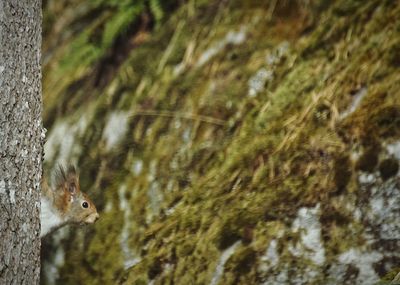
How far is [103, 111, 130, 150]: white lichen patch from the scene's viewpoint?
14.8 feet

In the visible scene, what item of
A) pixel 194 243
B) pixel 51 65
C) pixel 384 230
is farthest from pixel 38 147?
pixel 51 65

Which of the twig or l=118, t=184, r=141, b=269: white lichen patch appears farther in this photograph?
the twig

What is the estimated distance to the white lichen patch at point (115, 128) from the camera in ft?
14.8

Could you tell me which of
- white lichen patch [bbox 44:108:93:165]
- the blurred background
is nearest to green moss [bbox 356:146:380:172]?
the blurred background

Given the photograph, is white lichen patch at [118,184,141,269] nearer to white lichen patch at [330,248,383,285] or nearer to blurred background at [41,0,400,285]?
blurred background at [41,0,400,285]

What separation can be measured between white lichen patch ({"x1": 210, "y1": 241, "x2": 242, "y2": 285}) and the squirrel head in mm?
812

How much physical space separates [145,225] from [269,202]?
738 mm

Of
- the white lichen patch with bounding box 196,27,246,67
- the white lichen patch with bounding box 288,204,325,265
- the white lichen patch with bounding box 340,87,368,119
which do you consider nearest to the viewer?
the white lichen patch with bounding box 288,204,325,265

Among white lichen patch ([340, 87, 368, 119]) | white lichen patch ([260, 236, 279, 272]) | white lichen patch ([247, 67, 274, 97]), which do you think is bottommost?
white lichen patch ([260, 236, 279, 272])

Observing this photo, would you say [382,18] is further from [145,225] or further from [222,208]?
[145,225]

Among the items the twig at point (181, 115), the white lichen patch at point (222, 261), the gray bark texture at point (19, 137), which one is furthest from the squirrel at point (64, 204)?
the gray bark texture at point (19, 137)

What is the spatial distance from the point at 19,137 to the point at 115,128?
5.35ft

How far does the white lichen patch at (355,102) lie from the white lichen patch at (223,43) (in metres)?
1.01

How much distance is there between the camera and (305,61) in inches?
164
